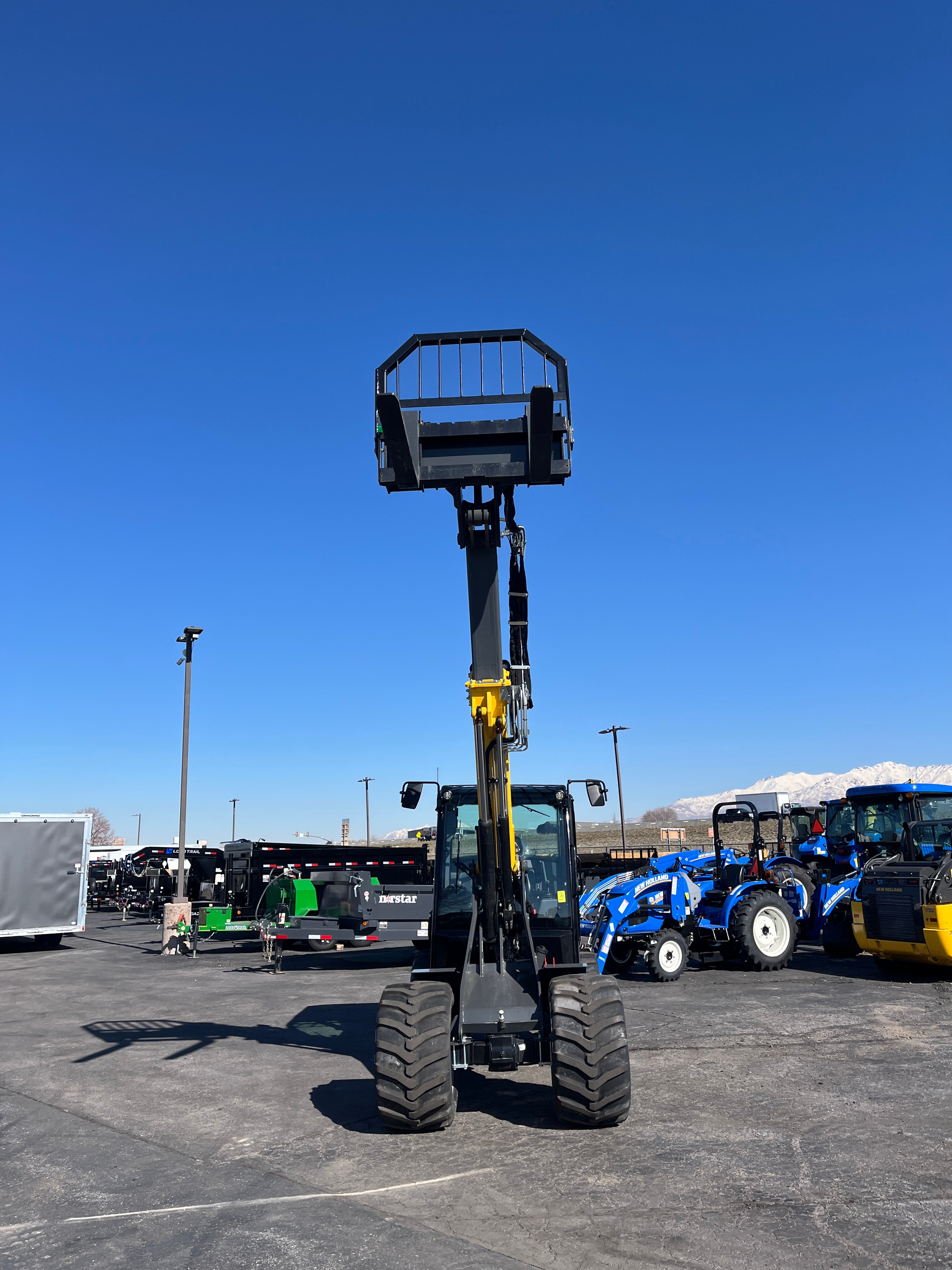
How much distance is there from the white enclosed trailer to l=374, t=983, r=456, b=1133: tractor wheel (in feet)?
54.9

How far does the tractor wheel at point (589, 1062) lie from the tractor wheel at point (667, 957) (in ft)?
25.1

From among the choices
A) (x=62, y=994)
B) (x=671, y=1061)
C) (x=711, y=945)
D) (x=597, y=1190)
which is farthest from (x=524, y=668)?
(x=62, y=994)

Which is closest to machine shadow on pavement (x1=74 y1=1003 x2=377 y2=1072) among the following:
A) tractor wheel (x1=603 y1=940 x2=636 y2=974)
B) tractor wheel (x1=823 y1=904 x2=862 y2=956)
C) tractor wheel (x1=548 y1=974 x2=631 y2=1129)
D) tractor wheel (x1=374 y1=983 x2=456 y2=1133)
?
tractor wheel (x1=374 y1=983 x2=456 y2=1133)

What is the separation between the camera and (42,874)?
2227 centimetres

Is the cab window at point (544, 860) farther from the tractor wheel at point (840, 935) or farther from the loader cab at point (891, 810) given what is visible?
the loader cab at point (891, 810)

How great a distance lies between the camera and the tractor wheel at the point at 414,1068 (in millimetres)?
6949

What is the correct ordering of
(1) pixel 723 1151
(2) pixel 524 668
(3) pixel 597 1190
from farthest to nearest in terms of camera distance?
(2) pixel 524 668
(1) pixel 723 1151
(3) pixel 597 1190

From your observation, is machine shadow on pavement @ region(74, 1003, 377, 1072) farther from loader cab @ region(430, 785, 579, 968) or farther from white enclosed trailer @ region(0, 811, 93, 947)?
white enclosed trailer @ region(0, 811, 93, 947)

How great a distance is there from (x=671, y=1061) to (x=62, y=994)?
10364 mm

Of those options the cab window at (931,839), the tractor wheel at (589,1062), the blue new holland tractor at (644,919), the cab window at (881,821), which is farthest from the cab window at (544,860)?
the cab window at (881,821)

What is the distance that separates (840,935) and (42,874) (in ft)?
57.1

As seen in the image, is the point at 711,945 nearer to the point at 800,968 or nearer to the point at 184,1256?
the point at 800,968

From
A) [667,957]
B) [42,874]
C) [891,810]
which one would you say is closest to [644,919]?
[667,957]

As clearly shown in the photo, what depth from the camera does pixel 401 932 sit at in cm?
1700
